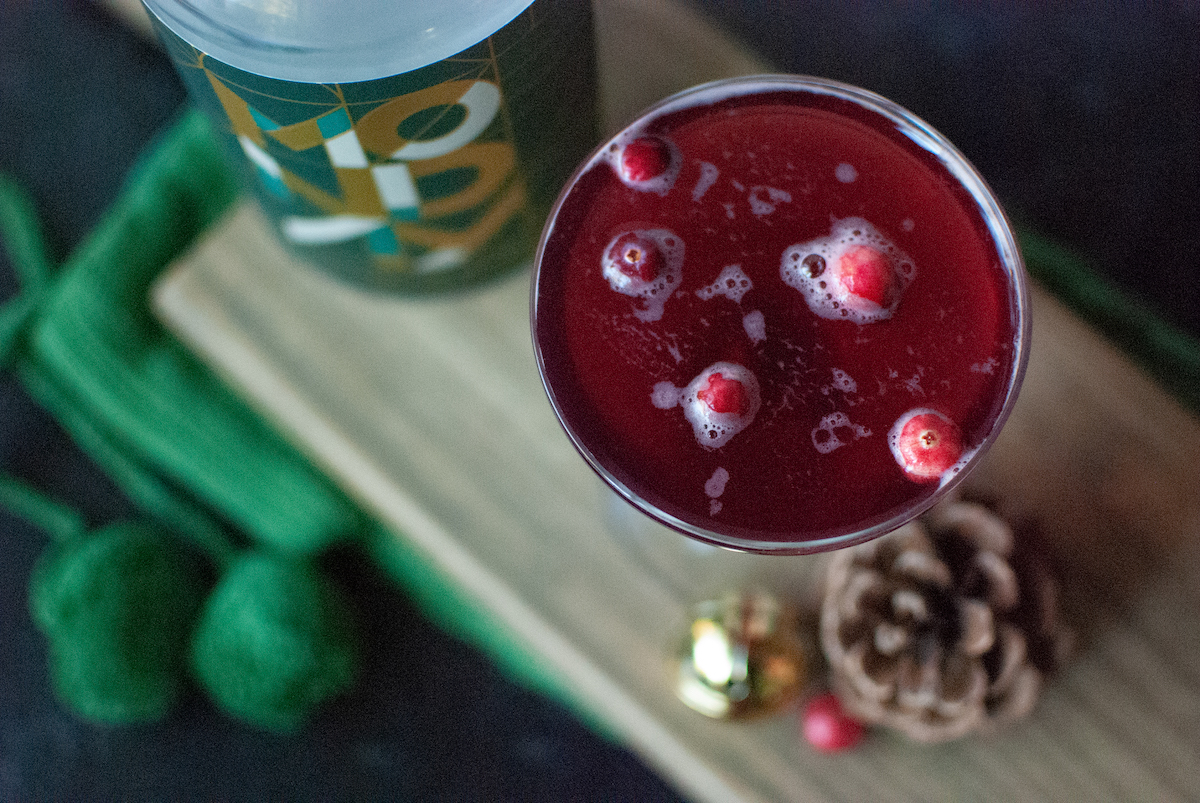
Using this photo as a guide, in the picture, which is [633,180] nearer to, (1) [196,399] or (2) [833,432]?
(2) [833,432]

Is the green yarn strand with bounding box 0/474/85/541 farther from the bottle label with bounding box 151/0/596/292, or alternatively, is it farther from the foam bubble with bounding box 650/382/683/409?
the foam bubble with bounding box 650/382/683/409

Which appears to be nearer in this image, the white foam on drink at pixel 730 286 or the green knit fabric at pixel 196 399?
the white foam on drink at pixel 730 286

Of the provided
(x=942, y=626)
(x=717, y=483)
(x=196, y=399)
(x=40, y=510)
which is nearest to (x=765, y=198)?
(x=717, y=483)

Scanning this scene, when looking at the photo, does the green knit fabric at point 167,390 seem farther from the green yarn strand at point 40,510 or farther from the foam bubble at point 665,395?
Answer: the foam bubble at point 665,395

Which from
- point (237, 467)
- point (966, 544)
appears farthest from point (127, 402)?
point (966, 544)

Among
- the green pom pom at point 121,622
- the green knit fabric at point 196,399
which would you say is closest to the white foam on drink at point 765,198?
the green knit fabric at point 196,399

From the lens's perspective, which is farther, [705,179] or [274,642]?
[274,642]

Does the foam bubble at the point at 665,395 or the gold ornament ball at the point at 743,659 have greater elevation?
the foam bubble at the point at 665,395

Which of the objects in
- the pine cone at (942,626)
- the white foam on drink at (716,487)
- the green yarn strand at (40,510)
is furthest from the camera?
the green yarn strand at (40,510)
